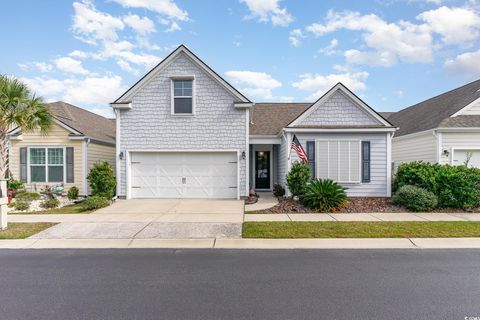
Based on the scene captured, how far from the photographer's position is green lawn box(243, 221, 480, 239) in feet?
26.5

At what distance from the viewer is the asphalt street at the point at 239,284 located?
4.09 m

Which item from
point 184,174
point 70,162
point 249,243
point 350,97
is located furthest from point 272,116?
point 249,243

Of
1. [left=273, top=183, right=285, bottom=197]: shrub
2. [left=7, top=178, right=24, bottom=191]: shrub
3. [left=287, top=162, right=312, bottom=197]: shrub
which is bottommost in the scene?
[left=273, top=183, right=285, bottom=197]: shrub

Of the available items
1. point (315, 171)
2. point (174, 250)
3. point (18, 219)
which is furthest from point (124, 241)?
point (315, 171)

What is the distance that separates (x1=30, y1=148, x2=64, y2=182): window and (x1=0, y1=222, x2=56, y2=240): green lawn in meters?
6.57

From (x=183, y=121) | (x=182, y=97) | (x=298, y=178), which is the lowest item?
(x=298, y=178)

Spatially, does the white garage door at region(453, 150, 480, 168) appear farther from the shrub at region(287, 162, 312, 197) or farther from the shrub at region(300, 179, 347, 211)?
the shrub at region(287, 162, 312, 197)

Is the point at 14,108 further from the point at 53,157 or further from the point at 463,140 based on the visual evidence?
the point at 463,140

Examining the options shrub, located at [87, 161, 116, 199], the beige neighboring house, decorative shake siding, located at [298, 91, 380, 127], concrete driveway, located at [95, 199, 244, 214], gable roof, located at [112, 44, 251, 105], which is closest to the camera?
concrete driveway, located at [95, 199, 244, 214]

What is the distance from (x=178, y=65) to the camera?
14.6 m

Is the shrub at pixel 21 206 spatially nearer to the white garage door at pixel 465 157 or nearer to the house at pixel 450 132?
the house at pixel 450 132

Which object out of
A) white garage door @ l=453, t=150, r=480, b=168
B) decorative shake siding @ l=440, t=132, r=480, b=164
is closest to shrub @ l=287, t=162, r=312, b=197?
decorative shake siding @ l=440, t=132, r=480, b=164

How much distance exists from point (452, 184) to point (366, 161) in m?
3.33

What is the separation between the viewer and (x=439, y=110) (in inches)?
683
